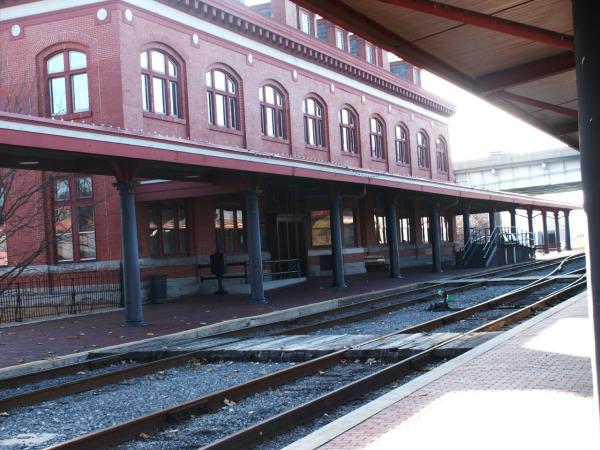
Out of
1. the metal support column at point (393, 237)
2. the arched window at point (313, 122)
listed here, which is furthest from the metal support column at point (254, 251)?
the arched window at point (313, 122)

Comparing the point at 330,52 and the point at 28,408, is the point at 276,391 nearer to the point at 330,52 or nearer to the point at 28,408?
the point at 28,408

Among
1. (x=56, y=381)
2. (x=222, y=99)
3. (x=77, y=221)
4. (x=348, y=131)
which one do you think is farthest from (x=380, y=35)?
(x=348, y=131)

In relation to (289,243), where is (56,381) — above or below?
below

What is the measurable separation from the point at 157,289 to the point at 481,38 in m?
18.5

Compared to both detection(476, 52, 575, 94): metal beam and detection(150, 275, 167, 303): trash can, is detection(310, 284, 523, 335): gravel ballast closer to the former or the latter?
detection(476, 52, 575, 94): metal beam

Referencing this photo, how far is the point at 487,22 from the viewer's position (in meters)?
5.46

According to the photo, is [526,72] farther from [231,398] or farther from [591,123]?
[231,398]

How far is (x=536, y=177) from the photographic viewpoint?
57.1 m

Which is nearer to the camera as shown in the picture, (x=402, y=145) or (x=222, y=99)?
(x=222, y=99)

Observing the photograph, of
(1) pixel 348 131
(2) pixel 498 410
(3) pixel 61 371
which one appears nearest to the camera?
(2) pixel 498 410

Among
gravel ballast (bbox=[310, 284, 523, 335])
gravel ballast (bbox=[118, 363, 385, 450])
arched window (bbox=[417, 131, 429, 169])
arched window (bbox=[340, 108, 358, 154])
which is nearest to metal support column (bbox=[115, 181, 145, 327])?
gravel ballast (bbox=[310, 284, 523, 335])

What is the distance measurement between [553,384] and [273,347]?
18.5ft

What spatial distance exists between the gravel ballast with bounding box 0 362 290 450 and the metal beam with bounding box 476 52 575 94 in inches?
199

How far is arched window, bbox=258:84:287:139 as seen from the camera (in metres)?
30.6
